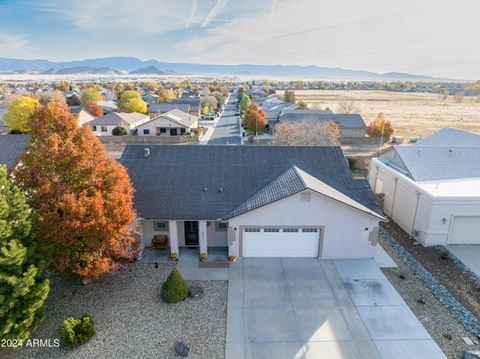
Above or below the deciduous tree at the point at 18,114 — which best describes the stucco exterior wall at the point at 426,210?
below

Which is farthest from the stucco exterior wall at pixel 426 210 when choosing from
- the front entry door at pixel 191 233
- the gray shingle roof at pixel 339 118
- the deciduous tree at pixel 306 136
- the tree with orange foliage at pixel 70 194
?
the gray shingle roof at pixel 339 118

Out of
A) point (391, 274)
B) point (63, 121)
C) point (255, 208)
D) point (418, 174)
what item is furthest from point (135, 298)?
point (418, 174)

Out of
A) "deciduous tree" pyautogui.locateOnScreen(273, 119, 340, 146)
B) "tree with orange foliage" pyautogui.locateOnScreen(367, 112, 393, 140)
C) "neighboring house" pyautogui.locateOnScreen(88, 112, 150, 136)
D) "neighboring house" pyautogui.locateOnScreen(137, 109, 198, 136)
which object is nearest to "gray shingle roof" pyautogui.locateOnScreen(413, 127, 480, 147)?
"deciduous tree" pyautogui.locateOnScreen(273, 119, 340, 146)

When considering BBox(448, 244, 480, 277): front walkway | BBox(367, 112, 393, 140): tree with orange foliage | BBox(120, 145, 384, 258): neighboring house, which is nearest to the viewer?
BBox(120, 145, 384, 258): neighboring house

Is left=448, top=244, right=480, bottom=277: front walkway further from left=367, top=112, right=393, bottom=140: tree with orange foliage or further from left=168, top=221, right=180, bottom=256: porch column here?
left=367, top=112, right=393, bottom=140: tree with orange foliage

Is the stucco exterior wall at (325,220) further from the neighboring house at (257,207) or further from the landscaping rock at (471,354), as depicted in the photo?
the landscaping rock at (471,354)
